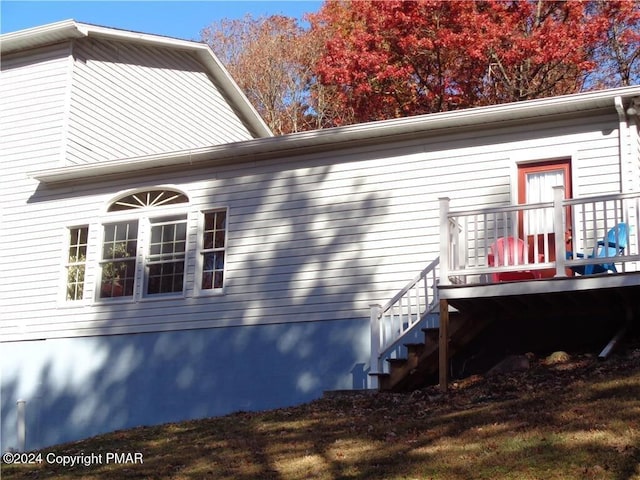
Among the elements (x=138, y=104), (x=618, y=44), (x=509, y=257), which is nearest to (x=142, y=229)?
(x=138, y=104)

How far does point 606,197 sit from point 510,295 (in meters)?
1.63

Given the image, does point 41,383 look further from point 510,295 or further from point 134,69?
point 510,295

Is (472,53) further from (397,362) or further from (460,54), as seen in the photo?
(397,362)

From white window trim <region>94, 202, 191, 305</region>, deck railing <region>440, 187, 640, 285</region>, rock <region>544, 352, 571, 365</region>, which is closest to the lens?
deck railing <region>440, 187, 640, 285</region>

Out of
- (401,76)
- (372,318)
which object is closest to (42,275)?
(372,318)

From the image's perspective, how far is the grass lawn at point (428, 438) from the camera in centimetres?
838

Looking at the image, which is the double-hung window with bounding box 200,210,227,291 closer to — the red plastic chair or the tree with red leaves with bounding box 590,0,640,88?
the red plastic chair

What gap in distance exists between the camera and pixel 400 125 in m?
14.0

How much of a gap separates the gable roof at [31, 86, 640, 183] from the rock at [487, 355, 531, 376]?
3.39 meters

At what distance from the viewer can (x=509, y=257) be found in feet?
40.7

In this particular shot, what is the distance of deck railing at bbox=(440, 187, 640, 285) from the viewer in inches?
448

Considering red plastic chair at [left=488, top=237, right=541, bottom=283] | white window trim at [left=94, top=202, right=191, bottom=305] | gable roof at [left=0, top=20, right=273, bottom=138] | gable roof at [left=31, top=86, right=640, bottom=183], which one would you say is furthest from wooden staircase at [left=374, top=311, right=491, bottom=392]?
gable roof at [left=0, top=20, right=273, bottom=138]

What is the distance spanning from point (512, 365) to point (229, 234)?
5.17 meters

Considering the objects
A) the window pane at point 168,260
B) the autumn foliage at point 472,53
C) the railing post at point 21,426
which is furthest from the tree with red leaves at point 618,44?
the railing post at point 21,426
